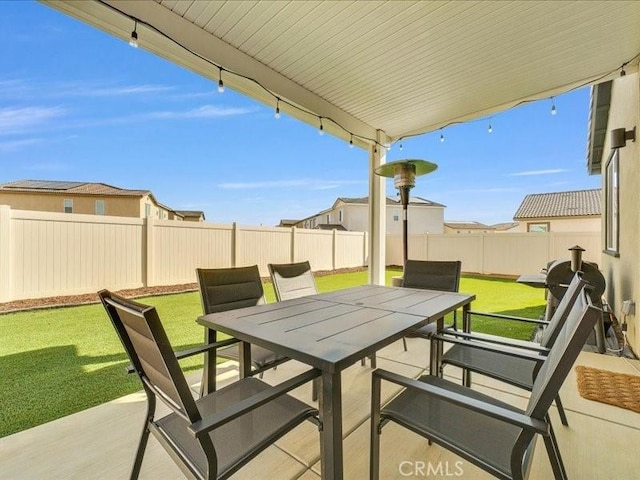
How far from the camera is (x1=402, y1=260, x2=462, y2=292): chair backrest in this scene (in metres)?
2.65

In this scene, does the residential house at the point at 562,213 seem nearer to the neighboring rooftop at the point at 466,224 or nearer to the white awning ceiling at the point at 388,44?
the neighboring rooftop at the point at 466,224

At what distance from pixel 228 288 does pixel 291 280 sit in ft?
2.05

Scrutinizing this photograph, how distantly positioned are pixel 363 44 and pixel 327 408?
2.68 metres

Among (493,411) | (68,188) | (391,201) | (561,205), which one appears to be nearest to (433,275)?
(493,411)

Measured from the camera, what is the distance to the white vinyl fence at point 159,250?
13.9 feet

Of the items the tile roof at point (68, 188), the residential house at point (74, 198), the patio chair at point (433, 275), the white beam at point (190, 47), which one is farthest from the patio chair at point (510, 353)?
the tile roof at point (68, 188)

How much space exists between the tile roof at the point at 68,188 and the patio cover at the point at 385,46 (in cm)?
1120

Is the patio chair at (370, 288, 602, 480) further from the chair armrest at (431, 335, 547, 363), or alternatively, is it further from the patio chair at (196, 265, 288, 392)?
the patio chair at (196, 265, 288, 392)

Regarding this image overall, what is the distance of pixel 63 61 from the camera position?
5.66m

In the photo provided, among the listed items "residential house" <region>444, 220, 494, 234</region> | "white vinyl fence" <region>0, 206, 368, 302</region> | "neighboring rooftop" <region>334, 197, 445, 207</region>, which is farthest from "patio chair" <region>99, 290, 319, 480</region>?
"residential house" <region>444, 220, 494, 234</region>

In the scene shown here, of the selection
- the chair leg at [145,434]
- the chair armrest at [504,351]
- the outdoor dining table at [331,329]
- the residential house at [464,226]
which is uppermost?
the residential house at [464,226]

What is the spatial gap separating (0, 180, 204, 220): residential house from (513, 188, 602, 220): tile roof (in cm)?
1631

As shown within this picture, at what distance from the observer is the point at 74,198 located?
36.9 feet

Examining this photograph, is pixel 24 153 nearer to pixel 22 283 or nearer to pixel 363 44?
pixel 22 283
